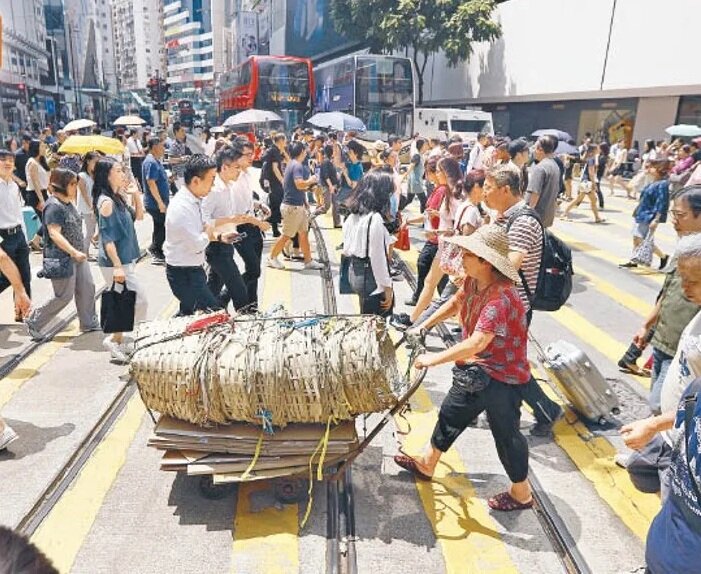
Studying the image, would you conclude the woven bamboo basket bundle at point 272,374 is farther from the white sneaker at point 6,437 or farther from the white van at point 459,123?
the white van at point 459,123

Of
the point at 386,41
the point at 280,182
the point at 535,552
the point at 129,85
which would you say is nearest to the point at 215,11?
the point at 129,85

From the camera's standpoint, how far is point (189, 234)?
488 cm

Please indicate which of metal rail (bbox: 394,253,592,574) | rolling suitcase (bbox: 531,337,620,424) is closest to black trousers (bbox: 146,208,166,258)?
rolling suitcase (bbox: 531,337,620,424)

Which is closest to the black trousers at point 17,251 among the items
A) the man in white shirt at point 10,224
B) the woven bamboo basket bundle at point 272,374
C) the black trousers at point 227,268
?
the man in white shirt at point 10,224

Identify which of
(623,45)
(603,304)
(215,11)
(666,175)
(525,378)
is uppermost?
(215,11)

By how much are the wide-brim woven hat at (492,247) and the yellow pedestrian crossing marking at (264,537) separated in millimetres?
1883

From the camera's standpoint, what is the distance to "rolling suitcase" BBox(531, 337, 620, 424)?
15.3 ft

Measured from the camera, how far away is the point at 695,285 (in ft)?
9.13

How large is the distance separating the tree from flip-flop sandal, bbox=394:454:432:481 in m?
30.5

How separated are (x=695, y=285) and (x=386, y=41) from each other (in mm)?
32158

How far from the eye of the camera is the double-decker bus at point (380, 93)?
22531mm

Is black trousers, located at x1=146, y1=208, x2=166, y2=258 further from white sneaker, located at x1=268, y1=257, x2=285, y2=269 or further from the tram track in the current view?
the tram track

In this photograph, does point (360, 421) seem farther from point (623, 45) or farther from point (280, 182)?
point (623, 45)

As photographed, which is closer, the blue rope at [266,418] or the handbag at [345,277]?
the blue rope at [266,418]
